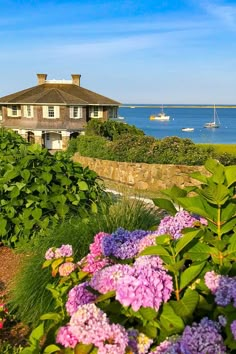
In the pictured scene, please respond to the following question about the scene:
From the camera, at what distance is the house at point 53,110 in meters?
39.9

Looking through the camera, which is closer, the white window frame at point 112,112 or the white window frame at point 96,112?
the white window frame at point 96,112

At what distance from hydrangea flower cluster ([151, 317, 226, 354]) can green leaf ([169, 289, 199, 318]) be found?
0.11 metres

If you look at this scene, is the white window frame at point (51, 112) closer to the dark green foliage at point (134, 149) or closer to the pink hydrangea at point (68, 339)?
the dark green foliage at point (134, 149)

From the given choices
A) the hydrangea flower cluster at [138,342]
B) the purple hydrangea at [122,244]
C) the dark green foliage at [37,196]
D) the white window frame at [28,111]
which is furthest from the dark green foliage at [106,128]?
the hydrangea flower cluster at [138,342]

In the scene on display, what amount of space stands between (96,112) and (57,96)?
354 cm

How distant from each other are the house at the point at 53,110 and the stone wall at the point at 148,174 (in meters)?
21.0

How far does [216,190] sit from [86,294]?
0.81 metres

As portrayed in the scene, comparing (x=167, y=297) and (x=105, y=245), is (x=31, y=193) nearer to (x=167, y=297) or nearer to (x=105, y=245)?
(x=105, y=245)

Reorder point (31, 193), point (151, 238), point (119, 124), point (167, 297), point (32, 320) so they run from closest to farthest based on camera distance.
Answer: point (167, 297) < point (151, 238) < point (32, 320) < point (31, 193) < point (119, 124)

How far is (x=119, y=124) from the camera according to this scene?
1214 inches

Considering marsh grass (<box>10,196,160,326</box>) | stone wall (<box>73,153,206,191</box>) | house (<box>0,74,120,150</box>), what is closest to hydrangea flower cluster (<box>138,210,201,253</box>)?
marsh grass (<box>10,196,160,326</box>)

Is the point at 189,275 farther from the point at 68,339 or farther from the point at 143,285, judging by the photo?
the point at 68,339

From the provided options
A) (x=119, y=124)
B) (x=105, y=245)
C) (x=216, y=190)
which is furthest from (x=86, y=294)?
(x=119, y=124)

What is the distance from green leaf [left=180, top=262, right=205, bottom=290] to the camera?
2275 millimetres
